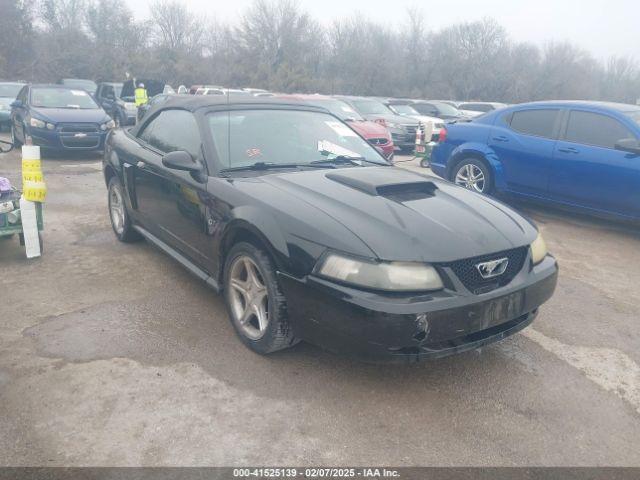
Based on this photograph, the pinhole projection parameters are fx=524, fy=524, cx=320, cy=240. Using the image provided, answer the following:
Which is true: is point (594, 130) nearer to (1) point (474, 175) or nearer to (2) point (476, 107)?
(1) point (474, 175)

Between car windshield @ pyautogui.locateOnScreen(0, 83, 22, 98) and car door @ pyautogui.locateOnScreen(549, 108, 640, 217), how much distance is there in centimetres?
1514

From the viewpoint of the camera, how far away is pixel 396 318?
255 cm

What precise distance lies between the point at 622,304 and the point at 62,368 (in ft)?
13.7

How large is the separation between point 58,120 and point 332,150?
8.51 meters

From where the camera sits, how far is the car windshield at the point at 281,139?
3.77m

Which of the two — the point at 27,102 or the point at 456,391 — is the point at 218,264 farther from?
the point at 27,102

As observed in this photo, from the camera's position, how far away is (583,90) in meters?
50.5

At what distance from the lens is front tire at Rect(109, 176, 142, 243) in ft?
17.1

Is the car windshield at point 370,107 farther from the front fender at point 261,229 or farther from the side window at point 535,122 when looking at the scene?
the front fender at point 261,229

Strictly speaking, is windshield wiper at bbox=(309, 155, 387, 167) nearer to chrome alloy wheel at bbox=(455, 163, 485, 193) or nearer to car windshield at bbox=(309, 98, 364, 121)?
chrome alloy wheel at bbox=(455, 163, 485, 193)

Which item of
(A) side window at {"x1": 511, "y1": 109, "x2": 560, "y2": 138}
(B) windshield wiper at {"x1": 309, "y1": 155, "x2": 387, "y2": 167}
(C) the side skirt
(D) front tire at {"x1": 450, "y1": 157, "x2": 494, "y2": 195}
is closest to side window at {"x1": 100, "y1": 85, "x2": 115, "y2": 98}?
(D) front tire at {"x1": 450, "y1": 157, "x2": 494, "y2": 195}

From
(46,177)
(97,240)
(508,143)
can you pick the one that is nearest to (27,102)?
(46,177)

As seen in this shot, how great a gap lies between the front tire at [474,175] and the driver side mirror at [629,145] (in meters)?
1.68

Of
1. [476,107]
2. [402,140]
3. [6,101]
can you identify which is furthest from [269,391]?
[476,107]
